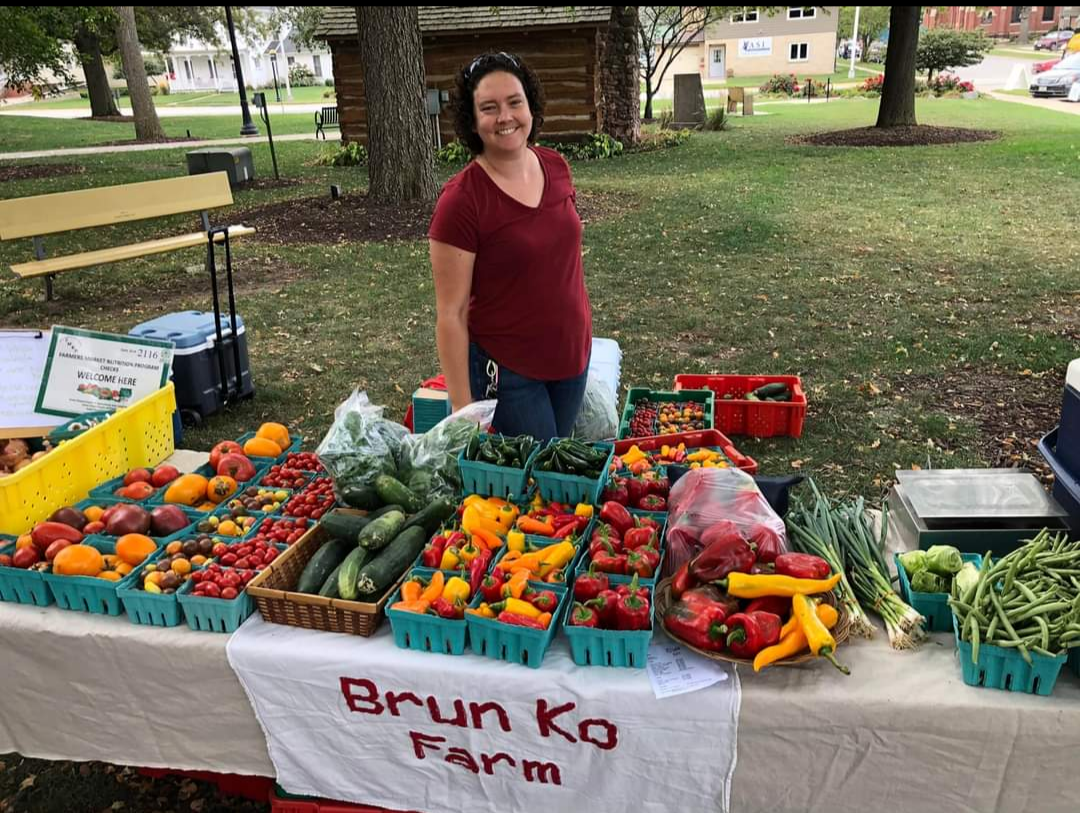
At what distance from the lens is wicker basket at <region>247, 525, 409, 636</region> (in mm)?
2273

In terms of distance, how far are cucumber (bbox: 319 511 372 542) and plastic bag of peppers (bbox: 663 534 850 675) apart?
1003 millimetres

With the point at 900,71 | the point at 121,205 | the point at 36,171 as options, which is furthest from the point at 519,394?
the point at 900,71

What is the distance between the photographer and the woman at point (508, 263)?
2867 mm

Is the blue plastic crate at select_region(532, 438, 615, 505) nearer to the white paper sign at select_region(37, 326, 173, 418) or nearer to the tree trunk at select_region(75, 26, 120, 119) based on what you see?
the white paper sign at select_region(37, 326, 173, 418)

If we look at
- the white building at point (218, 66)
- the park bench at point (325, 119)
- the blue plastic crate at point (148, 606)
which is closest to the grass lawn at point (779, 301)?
the blue plastic crate at point (148, 606)

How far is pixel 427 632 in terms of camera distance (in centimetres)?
220

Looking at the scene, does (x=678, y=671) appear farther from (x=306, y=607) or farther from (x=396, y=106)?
(x=396, y=106)

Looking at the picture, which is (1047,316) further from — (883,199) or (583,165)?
(583,165)

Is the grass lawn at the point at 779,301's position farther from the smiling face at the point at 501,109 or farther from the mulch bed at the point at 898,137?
the mulch bed at the point at 898,137

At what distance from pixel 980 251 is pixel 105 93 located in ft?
117

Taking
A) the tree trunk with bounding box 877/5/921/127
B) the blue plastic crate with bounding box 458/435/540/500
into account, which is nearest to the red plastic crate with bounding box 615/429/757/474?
the blue plastic crate with bounding box 458/435/540/500

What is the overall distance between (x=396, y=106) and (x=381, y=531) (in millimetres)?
10009

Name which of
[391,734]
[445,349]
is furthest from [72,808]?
[445,349]

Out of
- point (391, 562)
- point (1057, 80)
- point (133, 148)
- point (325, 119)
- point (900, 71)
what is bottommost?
point (391, 562)
